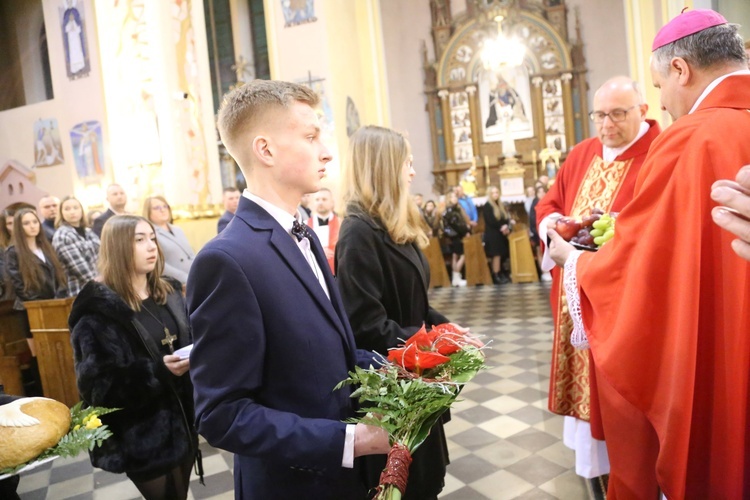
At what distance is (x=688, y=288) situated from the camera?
66.9 inches

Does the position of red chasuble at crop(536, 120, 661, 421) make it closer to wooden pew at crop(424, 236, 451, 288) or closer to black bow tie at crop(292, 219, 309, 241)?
black bow tie at crop(292, 219, 309, 241)

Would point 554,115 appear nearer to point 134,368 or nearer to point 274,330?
point 134,368

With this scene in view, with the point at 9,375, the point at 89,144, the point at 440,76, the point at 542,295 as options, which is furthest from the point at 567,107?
the point at 9,375

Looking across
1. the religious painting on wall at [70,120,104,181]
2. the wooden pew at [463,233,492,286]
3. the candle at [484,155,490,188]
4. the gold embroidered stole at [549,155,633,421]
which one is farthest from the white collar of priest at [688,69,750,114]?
the candle at [484,155,490,188]

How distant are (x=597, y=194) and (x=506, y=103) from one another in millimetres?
13951

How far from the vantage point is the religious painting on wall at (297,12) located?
10.8m

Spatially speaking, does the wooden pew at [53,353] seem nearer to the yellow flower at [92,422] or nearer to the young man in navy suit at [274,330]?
the yellow flower at [92,422]

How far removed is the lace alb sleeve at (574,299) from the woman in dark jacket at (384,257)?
0.61 meters

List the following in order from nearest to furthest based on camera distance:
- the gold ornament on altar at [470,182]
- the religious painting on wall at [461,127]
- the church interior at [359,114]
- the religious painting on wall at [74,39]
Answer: the church interior at [359,114], the religious painting on wall at [74,39], the gold ornament on altar at [470,182], the religious painting on wall at [461,127]

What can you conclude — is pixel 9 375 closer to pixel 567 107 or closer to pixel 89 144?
pixel 89 144

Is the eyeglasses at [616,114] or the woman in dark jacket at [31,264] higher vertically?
the eyeglasses at [616,114]

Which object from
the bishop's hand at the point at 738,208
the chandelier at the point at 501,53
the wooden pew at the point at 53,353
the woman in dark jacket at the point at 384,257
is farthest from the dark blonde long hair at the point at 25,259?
the chandelier at the point at 501,53

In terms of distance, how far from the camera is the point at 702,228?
1.71 metres

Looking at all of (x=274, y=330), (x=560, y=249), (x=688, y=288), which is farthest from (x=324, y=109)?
(x=274, y=330)
